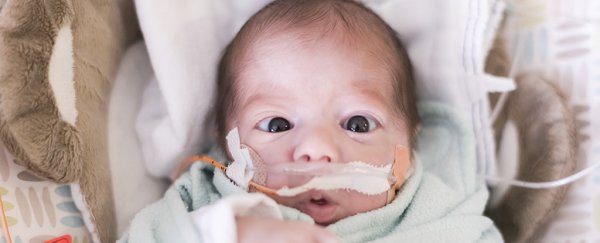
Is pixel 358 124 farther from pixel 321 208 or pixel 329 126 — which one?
pixel 321 208

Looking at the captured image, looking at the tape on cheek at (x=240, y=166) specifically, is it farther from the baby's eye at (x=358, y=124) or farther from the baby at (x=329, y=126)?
the baby's eye at (x=358, y=124)

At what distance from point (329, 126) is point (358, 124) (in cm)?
8

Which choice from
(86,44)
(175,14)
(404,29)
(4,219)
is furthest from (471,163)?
(4,219)

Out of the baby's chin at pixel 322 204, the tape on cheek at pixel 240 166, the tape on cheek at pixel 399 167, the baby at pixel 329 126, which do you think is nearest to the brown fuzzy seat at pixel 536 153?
the baby at pixel 329 126

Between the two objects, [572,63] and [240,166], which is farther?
[572,63]

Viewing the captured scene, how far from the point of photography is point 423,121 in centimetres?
171

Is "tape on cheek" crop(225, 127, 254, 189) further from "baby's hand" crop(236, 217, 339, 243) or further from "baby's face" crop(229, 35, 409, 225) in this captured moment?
"baby's hand" crop(236, 217, 339, 243)

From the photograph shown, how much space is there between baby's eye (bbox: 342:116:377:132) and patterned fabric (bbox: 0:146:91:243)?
52 centimetres

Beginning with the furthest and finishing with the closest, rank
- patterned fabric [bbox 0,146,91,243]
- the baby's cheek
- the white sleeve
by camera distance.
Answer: the baby's cheek < patterned fabric [bbox 0,146,91,243] < the white sleeve

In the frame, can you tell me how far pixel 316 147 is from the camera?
123 centimetres

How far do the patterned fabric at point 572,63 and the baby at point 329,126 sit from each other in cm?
18

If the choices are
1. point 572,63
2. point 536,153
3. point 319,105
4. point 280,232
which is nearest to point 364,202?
point 319,105

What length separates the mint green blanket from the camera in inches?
47.3

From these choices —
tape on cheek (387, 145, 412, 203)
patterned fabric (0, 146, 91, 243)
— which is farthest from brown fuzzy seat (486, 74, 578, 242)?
patterned fabric (0, 146, 91, 243)
